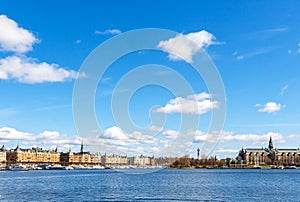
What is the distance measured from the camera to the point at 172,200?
170ft

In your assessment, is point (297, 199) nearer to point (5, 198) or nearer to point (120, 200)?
point (120, 200)

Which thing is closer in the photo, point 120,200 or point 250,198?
point 120,200

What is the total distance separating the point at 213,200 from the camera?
52.9m

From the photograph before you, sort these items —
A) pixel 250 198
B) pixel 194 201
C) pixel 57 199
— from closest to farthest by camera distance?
pixel 194 201, pixel 57 199, pixel 250 198

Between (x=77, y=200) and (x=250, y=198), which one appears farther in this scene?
(x=250, y=198)

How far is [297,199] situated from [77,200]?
95.8ft

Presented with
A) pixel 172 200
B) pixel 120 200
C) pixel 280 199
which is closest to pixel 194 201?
pixel 172 200

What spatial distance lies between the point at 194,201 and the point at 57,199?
17.5m

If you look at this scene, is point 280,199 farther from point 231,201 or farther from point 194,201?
point 194,201

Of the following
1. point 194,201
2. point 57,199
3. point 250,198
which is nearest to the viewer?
point 194,201

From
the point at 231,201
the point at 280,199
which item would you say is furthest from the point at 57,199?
the point at 280,199

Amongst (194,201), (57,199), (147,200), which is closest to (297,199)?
(194,201)

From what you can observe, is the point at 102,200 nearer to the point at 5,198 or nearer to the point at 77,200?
the point at 77,200

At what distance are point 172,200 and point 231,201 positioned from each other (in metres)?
7.46
